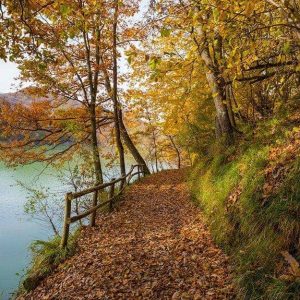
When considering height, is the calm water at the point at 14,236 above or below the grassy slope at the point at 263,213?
above

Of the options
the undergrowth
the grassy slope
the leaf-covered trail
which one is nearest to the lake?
the undergrowth

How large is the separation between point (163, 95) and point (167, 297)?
1463 centimetres

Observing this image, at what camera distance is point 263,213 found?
4969 mm

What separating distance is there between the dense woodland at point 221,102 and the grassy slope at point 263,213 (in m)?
0.02

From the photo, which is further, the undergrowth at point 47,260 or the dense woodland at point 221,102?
the undergrowth at point 47,260

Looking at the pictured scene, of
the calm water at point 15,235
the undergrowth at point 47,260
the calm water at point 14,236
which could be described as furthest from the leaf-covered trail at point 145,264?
the calm water at point 15,235

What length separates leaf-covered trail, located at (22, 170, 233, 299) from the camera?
16.3ft

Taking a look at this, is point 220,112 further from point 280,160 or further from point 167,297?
point 167,297

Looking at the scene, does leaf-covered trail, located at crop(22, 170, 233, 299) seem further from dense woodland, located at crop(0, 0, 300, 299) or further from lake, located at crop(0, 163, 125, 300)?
lake, located at crop(0, 163, 125, 300)

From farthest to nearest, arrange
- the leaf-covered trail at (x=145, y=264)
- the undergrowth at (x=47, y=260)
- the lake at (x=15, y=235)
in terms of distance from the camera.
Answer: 1. the lake at (x=15, y=235)
2. the undergrowth at (x=47, y=260)
3. the leaf-covered trail at (x=145, y=264)

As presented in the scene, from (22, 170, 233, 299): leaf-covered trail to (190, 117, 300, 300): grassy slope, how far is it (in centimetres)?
40

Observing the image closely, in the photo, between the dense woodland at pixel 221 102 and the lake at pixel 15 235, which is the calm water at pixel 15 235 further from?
the dense woodland at pixel 221 102

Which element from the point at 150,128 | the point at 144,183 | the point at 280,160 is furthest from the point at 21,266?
the point at 150,128

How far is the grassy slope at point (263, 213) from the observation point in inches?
159
